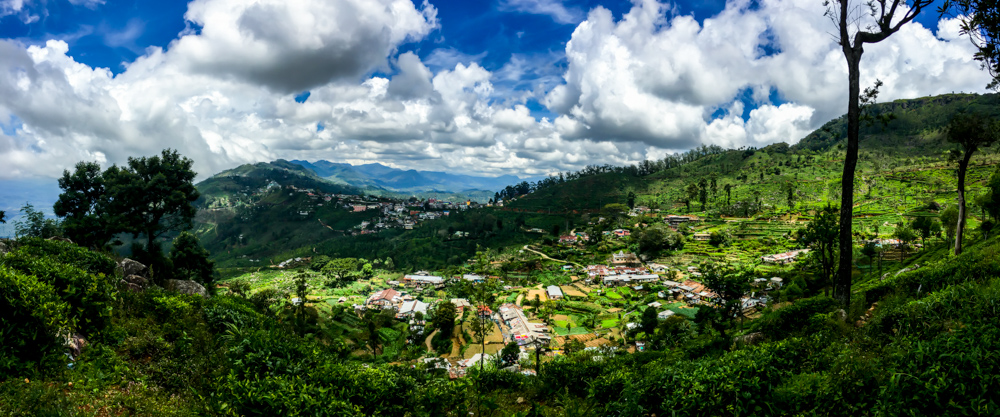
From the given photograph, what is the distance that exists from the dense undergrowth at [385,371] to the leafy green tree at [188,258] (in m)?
15.9

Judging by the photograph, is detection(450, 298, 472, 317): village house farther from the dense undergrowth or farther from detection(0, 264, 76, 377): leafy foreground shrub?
detection(0, 264, 76, 377): leafy foreground shrub

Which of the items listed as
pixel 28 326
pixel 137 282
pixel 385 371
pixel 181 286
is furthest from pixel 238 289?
pixel 385 371

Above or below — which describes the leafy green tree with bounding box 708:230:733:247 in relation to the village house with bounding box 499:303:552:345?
above

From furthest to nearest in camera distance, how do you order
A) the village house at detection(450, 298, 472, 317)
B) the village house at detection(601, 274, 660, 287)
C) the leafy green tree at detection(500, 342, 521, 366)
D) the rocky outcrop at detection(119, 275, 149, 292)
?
the village house at detection(601, 274, 660, 287), the village house at detection(450, 298, 472, 317), the leafy green tree at detection(500, 342, 521, 366), the rocky outcrop at detection(119, 275, 149, 292)

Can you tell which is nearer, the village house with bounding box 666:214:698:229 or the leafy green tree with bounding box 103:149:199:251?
the leafy green tree with bounding box 103:149:199:251

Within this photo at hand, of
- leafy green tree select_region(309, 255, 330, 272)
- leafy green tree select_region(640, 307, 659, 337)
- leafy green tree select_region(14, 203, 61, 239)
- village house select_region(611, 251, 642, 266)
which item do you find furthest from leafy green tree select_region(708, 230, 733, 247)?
leafy green tree select_region(309, 255, 330, 272)

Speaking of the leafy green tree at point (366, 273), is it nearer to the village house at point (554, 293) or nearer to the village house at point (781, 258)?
the village house at point (554, 293)

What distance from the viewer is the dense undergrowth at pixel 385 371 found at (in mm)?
4105

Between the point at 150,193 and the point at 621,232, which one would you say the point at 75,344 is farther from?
the point at 621,232

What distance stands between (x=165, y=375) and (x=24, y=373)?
5.46 feet

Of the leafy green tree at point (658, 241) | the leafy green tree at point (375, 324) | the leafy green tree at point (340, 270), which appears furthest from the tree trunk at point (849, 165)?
the leafy green tree at point (340, 270)

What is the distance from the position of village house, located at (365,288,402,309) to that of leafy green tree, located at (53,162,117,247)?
29.3 meters

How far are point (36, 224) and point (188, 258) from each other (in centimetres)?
824

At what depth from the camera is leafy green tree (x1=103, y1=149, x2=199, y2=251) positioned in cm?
1856
